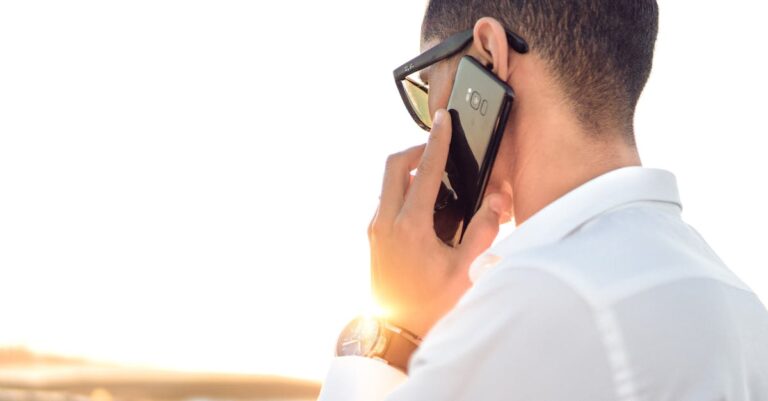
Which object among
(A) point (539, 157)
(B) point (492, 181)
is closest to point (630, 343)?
(A) point (539, 157)

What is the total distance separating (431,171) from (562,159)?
1.33 feet

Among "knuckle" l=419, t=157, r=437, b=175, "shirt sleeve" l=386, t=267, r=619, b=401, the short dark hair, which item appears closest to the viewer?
"shirt sleeve" l=386, t=267, r=619, b=401

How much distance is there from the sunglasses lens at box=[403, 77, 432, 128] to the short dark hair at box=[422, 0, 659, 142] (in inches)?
17.6

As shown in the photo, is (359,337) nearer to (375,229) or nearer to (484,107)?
(375,229)

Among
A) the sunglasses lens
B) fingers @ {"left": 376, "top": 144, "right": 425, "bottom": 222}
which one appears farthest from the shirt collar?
the sunglasses lens

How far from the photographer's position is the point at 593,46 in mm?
2100

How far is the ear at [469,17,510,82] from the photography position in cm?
206

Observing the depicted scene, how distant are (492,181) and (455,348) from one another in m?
0.88

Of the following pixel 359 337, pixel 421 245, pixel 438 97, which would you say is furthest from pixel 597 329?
pixel 438 97

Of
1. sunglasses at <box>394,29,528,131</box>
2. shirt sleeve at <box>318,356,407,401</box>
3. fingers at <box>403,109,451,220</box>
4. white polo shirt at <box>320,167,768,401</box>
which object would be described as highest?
sunglasses at <box>394,29,528,131</box>

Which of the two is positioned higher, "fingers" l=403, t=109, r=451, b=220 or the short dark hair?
the short dark hair

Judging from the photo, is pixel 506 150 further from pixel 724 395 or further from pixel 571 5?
pixel 724 395

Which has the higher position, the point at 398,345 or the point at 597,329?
the point at 597,329

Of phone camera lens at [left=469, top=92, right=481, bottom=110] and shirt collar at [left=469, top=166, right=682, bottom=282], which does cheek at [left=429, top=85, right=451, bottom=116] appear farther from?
shirt collar at [left=469, top=166, right=682, bottom=282]
